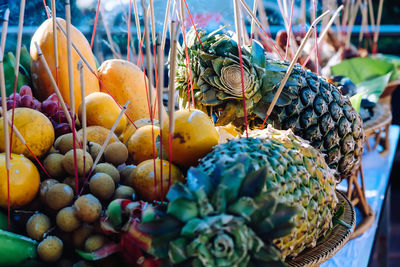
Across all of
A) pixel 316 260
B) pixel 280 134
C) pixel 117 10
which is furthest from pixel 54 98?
pixel 117 10

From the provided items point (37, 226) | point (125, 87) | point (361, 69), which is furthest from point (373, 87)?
point (37, 226)

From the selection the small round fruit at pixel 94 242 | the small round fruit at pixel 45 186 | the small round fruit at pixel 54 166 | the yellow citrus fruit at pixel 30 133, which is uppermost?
the yellow citrus fruit at pixel 30 133

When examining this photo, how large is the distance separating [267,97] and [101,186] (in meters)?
0.42

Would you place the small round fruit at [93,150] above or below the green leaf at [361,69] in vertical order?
above

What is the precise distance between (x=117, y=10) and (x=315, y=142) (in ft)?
5.23

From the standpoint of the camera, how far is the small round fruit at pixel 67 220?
48 centimetres

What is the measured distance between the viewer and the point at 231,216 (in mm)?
425

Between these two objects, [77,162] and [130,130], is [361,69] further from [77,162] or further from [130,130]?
[77,162]

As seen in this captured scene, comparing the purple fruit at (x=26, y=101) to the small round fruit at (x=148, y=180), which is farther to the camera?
the purple fruit at (x=26, y=101)

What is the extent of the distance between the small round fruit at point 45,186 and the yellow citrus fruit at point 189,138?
170mm

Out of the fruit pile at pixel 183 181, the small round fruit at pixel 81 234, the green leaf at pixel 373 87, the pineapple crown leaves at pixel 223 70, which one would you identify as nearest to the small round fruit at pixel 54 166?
the fruit pile at pixel 183 181

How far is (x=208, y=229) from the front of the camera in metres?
0.41

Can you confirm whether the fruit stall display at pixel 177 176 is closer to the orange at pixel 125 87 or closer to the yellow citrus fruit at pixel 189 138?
the yellow citrus fruit at pixel 189 138

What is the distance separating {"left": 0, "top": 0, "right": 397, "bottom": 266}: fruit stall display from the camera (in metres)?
0.44
